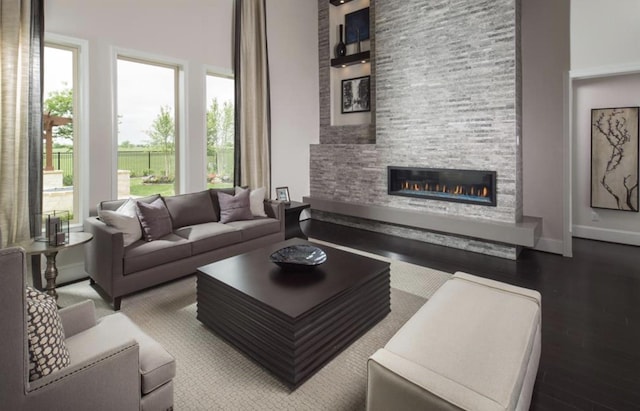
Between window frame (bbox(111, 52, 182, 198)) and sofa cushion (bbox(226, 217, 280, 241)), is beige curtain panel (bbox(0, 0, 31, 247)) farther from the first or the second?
sofa cushion (bbox(226, 217, 280, 241))

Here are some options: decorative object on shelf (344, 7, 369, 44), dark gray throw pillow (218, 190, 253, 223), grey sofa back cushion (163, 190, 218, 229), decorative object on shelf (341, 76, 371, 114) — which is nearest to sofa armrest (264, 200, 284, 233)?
dark gray throw pillow (218, 190, 253, 223)

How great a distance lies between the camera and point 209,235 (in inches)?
150

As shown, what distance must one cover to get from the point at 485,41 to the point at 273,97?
3282mm

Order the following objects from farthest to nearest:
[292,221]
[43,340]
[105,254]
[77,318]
A: [292,221], [105,254], [77,318], [43,340]

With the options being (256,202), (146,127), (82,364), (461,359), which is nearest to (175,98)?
(146,127)

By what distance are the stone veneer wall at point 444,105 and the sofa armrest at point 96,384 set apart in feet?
14.2

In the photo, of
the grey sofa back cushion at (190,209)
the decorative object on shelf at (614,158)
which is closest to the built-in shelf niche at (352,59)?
the decorative object on shelf at (614,158)

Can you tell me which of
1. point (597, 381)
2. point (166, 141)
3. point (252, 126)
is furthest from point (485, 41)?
point (166, 141)

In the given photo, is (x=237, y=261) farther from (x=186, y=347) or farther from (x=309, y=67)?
(x=309, y=67)

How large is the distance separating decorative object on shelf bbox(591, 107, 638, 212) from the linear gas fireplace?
1.74 metres

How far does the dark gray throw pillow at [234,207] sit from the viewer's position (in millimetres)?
4430

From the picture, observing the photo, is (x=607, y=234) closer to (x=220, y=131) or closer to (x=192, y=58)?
(x=220, y=131)

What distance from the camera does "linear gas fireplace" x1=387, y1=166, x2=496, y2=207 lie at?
15.4ft

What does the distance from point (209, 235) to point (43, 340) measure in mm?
2533
